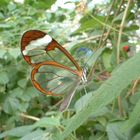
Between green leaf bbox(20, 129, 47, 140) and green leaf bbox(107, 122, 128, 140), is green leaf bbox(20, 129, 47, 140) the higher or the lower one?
the lower one

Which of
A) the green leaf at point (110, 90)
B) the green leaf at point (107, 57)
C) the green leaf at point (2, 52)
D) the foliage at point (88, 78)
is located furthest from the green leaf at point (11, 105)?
the green leaf at point (110, 90)

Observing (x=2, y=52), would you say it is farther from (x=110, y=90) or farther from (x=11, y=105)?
(x=110, y=90)

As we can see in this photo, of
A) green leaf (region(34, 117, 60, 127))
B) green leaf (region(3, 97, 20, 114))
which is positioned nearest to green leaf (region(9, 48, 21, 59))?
green leaf (region(3, 97, 20, 114))

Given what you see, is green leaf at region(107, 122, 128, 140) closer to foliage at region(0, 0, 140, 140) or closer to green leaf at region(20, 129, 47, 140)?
foliage at region(0, 0, 140, 140)

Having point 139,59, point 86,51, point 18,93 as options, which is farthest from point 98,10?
point 139,59

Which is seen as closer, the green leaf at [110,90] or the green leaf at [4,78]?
the green leaf at [110,90]

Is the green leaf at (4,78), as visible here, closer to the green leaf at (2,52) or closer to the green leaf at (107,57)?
the green leaf at (2,52)

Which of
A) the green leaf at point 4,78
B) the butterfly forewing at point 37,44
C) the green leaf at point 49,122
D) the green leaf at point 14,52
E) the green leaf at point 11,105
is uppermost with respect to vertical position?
the butterfly forewing at point 37,44

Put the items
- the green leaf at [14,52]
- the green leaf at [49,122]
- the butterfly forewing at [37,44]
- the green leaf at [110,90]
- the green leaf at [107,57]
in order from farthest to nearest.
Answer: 1. the green leaf at [14,52]
2. the green leaf at [107,57]
3. the green leaf at [49,122]
4. the butterfly forewing at [37,44]
5. the green leaf at [110,90]

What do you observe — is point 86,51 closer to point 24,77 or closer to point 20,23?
point 24,77
